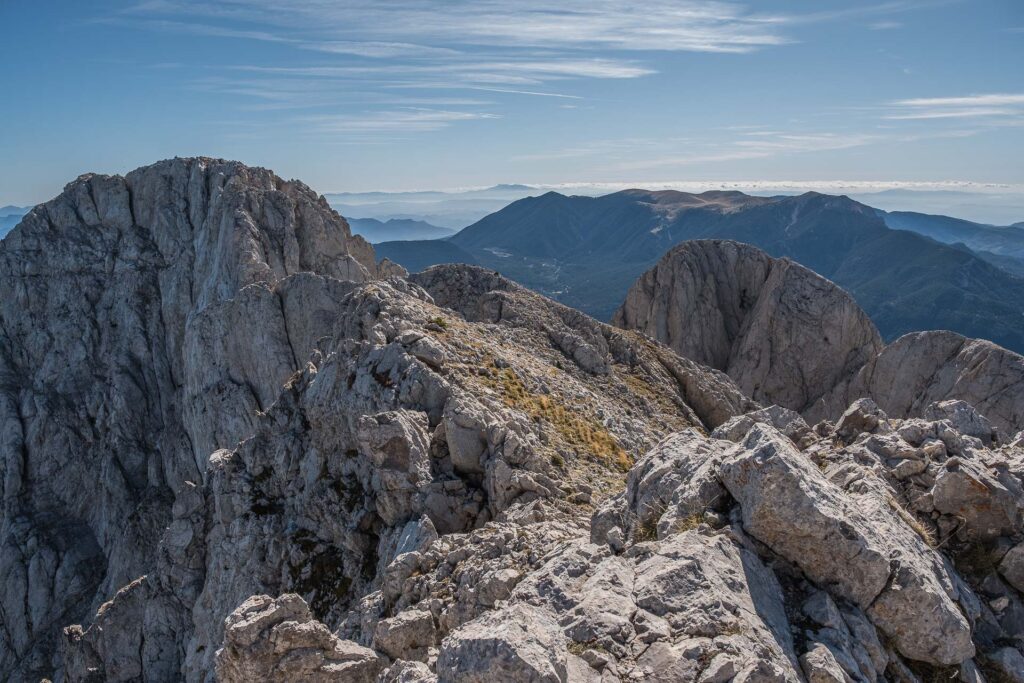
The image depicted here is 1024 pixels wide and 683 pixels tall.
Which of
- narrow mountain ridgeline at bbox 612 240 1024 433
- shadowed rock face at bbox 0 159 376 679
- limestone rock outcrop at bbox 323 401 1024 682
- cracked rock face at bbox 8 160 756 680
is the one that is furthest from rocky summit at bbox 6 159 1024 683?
shadowed rock face at bbox 0 159 376 679

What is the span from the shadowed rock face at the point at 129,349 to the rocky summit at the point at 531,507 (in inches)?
22.3

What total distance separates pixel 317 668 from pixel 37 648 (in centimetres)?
7518

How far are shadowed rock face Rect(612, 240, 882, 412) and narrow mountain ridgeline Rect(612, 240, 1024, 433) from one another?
0.41 feet

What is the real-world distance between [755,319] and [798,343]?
6346 millimetres

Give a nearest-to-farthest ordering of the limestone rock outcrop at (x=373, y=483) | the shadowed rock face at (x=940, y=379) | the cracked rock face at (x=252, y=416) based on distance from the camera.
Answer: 1. the limestone rock outcrop at (x=373, y=483)
2. the cracked rock face at (x=252, y=416)
3. the shadowed rock face at (x=940, y=379)

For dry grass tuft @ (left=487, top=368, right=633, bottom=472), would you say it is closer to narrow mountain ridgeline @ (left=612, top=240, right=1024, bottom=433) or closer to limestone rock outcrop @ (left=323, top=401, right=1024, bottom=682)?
limestone rock outcrop @ (left=323, top=401, right=1024, bottom=682)

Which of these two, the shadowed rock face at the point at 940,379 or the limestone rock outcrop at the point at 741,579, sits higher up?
the limestone rock outcrop at the point at 741,579

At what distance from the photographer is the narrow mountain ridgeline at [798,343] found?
2272 inches

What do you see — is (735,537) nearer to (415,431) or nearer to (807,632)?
(807,632)

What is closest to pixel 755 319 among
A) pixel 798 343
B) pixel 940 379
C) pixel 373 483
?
pixel 798 343

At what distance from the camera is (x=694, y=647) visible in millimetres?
12359

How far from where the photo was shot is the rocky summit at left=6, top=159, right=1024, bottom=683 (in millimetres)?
14164

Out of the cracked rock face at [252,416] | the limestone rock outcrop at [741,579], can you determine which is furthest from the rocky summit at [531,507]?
the cracked rock face at [252,416]

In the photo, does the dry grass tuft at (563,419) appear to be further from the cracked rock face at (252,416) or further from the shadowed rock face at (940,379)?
the shadowed rock face at (940,379)
